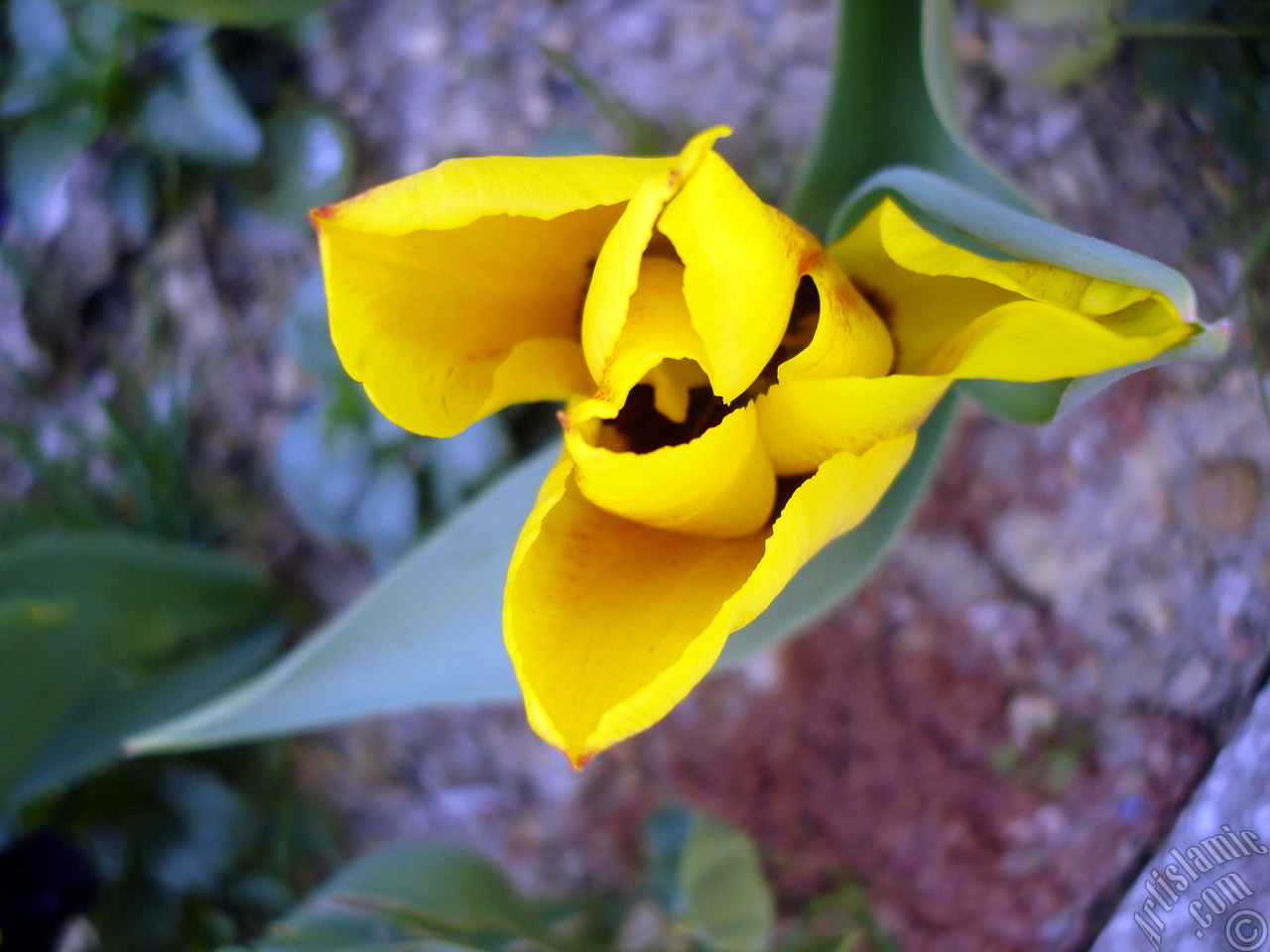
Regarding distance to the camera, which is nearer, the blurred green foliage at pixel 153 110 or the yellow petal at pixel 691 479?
the yellow petal at pixel 691 479

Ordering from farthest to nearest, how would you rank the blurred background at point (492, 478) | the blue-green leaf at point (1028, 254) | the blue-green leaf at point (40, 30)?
the blue-green leaf at point (40, 30)
the blurred background at point (492, 478)
the blue-green leaf at point (1028, 254)

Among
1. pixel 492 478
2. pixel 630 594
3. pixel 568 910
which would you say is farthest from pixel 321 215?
pixel 568 910

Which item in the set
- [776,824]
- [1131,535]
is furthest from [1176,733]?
[776,824]

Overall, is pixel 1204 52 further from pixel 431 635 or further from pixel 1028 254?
pixel 431 635

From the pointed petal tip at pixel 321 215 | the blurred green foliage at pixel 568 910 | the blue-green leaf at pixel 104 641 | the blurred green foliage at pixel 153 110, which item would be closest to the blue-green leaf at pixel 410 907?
the blurred green foliage at pixel 568 910

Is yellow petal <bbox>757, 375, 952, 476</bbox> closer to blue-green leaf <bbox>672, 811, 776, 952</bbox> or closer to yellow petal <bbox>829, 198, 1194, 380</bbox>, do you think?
yellow petal <bbox>829, 198, 1194, 380</bbox>

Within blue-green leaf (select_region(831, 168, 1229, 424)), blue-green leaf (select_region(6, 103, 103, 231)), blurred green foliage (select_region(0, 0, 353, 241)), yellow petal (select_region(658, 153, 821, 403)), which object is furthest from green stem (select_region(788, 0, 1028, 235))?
blue-green leaf (select_region(6, 103, 103, 231))
